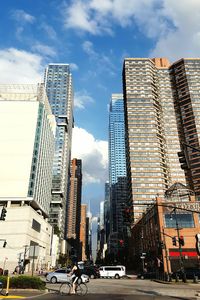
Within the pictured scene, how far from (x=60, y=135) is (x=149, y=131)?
6958 centimetres

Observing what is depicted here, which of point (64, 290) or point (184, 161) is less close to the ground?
point (184, 161)

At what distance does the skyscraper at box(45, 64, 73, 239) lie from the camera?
157125 mm

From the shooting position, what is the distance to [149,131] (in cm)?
12300

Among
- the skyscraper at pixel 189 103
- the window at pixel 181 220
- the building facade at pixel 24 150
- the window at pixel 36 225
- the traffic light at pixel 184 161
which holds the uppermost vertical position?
the skyscraper at pixel 189 103

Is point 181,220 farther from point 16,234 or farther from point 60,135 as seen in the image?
point 60,135

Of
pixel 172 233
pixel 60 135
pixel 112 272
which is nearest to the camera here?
pixel 112 272

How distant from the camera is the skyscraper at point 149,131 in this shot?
367 feet

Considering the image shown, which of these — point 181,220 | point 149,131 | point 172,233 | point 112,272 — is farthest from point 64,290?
point 149,131

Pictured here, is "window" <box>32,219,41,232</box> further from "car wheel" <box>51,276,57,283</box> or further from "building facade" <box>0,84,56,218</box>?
"car wheel" <box>51,276,57,283</box>

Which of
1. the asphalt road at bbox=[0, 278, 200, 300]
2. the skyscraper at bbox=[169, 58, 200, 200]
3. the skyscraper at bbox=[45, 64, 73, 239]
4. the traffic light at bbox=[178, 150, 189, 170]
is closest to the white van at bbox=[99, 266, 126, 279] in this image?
the asphalt road at bbox=[0, 278, 200, 300]

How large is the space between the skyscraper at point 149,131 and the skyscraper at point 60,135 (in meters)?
55.7

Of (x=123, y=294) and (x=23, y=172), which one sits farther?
(x=23, y=172)

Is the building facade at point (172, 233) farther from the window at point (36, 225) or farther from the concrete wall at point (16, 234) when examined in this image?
the window at point (36, 225)

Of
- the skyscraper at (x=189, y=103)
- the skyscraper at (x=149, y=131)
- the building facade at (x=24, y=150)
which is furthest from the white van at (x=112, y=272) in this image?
the skyscraper at (x=189, y=103)
